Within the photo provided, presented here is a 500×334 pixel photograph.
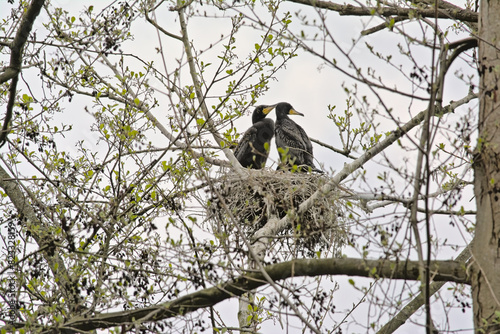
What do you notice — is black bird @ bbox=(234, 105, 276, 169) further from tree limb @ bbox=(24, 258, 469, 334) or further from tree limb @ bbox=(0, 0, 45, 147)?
tree limb @ bbox=(24, 258, 469, 334)

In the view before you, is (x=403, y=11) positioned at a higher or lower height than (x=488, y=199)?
higher

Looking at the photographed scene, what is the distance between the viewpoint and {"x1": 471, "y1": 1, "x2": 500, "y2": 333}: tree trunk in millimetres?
3930

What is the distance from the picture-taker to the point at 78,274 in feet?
17.4

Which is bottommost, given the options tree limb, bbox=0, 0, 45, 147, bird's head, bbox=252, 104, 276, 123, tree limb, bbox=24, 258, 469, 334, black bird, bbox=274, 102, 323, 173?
tree limb, bbox=24, 258, 469, 334

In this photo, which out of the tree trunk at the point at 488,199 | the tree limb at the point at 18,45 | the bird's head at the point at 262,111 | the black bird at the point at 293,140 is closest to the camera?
the tree trunk at the point at 488,199

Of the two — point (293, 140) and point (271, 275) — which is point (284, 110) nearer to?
point (293, 140)

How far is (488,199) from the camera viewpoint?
13.6 feet

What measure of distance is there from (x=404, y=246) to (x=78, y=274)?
290 cm

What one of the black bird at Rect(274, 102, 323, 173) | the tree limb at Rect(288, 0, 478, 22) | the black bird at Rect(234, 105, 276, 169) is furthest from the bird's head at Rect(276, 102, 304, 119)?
the tree limb at Rect(288, 0, 478, 22)

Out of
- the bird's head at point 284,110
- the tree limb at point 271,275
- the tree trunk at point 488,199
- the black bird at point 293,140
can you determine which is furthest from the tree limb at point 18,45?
the bird's head at point 284,110

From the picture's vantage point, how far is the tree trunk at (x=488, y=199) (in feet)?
12.9

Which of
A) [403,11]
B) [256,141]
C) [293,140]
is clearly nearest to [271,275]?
[403,11]

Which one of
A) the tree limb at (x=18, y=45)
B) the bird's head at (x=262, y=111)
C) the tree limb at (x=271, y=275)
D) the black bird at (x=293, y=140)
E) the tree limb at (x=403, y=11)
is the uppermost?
the bird's head at (x=262, y=111)

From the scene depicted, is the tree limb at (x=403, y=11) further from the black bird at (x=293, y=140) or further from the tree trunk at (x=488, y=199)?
the black bird at (x=293, y=140)
